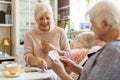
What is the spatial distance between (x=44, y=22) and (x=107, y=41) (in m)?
1.01

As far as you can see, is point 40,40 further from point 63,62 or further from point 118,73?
point 118,73

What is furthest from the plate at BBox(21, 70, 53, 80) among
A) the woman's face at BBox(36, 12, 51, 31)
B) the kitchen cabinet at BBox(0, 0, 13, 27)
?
the kitchen cabinet at BBox(0, 0, 13, 27)

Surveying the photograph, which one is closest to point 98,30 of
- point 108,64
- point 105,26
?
point 105,26

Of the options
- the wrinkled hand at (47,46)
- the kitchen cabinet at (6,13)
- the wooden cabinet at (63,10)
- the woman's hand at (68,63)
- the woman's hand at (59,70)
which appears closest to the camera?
the woman's hand at (59,70)

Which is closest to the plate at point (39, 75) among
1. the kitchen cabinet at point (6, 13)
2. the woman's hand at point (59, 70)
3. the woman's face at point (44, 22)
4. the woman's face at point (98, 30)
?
the woman's hand at point (59, 70)

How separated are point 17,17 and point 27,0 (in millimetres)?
420

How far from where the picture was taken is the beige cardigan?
202 cm

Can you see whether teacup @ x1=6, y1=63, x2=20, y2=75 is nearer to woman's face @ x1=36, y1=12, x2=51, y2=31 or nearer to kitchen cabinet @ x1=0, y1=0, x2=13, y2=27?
woman's face @ x1=36, y1=12, x2=51, y2=31

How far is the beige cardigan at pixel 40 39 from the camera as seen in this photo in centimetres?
202

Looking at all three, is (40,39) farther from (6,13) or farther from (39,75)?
(6,13)

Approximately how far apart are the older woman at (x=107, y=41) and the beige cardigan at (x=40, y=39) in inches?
37.2

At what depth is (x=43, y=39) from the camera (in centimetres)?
207

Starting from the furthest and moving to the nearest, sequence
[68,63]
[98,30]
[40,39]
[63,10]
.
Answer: [63,10] → [40,39] → [68,63] → [98,30]

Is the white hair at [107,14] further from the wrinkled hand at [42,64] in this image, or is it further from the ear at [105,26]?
the wrinkled hand at [42,64]
